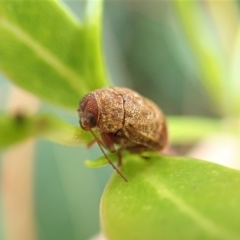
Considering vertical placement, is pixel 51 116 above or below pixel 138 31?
above

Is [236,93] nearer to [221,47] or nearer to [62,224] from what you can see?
[221,47]

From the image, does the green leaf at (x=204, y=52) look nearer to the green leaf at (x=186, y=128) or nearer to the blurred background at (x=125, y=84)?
the blurred background at (x=125, y=84)

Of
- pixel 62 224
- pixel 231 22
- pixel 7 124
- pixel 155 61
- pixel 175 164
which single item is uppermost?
pixel 7 124

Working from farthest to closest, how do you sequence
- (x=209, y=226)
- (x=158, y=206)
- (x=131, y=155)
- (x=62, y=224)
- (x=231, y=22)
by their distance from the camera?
1. (x=231, y=22)
2. (x=62, y=224)
3. (x=131, y=155)
4. (x=158, y=206)
5. (x=209, y=226)

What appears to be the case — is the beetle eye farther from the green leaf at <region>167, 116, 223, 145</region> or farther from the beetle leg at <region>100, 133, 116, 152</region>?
the green leaf at <region>167, 116, 223, 145</region>

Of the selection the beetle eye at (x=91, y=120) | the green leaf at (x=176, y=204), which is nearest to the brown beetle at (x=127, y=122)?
the beetle eye at (x=91, y=120)

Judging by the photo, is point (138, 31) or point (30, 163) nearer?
point (30, 163)

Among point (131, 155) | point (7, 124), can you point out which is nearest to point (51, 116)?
point (7, 124)

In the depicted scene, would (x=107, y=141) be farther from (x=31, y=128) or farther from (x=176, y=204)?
(x=176, y=204)
